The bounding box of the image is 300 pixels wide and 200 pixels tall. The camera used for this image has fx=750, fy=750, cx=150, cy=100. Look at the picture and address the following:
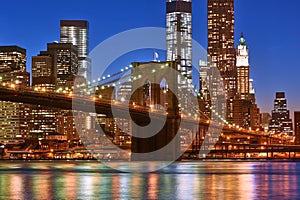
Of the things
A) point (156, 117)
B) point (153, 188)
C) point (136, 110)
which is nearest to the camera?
point (153, 188)

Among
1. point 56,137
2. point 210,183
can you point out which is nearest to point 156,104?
point 210,183

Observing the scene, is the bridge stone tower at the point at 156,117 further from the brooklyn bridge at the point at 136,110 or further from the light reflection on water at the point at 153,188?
the light reflection on water at the point at 153,188

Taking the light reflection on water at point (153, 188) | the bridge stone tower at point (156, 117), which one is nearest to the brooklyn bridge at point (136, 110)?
the bridge stone tower at point (156, 117)

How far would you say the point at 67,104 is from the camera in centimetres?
7644

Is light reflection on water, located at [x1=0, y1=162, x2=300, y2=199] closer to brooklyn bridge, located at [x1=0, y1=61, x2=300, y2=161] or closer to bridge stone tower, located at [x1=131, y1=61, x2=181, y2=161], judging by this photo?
brooklyn bridge, located at [x1=0, y1=61, x2=300, y2=161]

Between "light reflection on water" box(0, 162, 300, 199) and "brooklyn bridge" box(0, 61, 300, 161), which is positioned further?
"brooklyn bridge" box(0, 61, 300, 161)

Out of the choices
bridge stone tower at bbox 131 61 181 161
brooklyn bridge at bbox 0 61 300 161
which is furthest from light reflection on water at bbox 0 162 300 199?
bridge stone tower at bbox 131 61 181 161

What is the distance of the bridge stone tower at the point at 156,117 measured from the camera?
271 feet

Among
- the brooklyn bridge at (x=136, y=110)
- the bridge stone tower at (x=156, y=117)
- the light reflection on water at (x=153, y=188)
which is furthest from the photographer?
the bridge stone tower at (x=156, y=117)

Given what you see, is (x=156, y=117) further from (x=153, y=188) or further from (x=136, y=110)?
(x=153, y=188)

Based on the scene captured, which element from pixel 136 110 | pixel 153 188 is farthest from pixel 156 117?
pixel 153 188

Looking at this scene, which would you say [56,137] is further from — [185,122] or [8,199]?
[8,199]

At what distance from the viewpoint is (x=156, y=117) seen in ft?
271

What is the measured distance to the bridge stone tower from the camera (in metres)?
82.7
